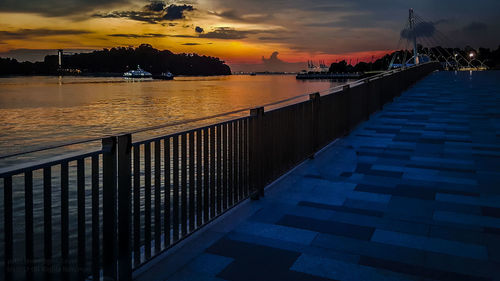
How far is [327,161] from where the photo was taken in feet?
27.8

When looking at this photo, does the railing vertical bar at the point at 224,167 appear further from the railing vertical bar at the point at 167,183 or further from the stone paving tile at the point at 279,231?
the railing vertical bar at the point at 167,183

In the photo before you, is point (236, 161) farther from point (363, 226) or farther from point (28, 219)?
point (28, 219)

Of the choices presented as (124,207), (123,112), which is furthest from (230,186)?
(123,112)

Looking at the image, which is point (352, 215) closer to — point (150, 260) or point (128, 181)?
point (150, 260)

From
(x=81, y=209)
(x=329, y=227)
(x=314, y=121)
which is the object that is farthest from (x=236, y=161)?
(x=314, y=121)

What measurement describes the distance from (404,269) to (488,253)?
995mm

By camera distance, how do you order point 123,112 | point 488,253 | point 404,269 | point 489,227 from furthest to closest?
point 123,112
point 489,227
point 488,253
point 404,269

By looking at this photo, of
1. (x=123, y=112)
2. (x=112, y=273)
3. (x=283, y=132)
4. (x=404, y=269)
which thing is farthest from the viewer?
(x=123, y=112)

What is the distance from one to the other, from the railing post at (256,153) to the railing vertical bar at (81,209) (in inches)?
109

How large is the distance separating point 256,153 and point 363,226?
1.63 meters

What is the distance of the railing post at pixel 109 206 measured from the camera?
3.40 m

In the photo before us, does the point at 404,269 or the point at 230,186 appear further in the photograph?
the point at 230,186

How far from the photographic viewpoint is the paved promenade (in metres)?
4.01

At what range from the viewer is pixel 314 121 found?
8.43 metres
